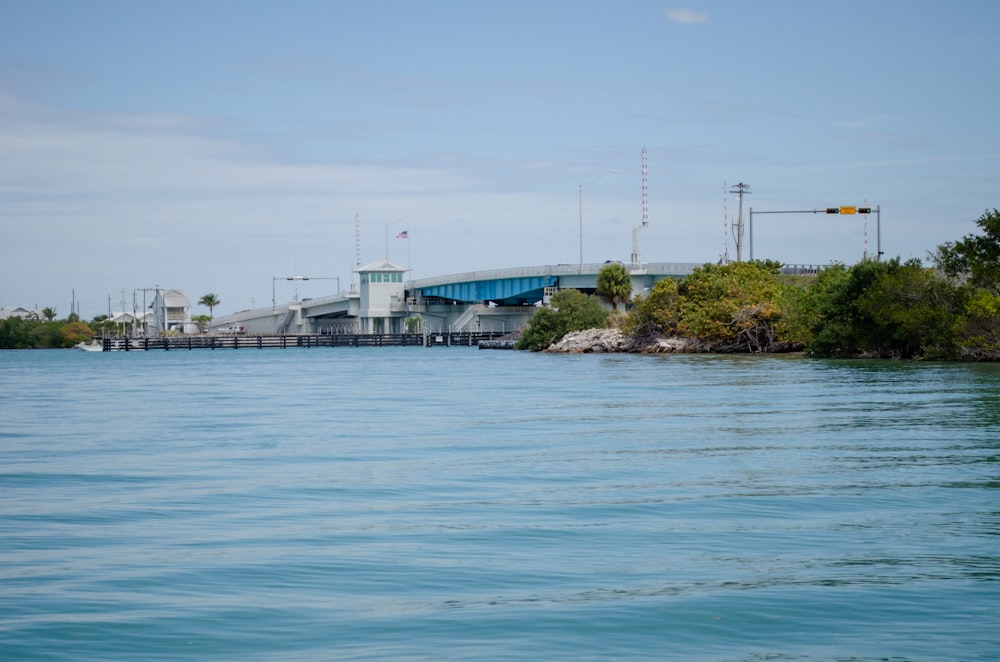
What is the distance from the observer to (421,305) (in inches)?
6068

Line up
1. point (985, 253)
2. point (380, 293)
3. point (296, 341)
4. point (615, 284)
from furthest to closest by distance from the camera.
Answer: point (296, 341)
point (380, 293)
point (615, 284)
point (985, 253)

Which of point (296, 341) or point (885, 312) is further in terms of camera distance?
point (296, 341)

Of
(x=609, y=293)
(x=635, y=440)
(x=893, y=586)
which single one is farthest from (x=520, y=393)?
(x=609, y=293)

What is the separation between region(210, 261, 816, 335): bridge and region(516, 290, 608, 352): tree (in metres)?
15.3

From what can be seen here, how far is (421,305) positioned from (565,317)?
50.2 metres

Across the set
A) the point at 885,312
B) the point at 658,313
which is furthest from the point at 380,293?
the point at 885,312

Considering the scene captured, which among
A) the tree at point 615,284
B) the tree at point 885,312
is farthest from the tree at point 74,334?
the tree at point 885,312

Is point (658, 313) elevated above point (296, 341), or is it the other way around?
point (658, 313)

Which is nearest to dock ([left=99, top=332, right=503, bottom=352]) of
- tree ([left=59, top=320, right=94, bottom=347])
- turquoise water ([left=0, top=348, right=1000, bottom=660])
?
tree ([left=59, top=320, right=94, bottom=347])

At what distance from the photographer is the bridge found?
131000 mm

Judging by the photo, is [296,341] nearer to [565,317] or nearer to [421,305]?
[421,305]

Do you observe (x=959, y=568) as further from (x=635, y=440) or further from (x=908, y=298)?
(x=908, y=298)

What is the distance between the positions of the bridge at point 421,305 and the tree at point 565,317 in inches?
604

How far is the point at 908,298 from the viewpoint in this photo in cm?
6431
